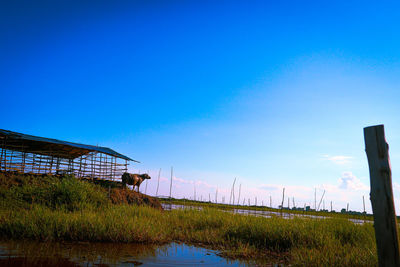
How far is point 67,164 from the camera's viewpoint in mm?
20016

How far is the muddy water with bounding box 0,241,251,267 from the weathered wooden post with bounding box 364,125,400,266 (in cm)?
240

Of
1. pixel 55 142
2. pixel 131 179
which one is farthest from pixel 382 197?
pixel 55 142

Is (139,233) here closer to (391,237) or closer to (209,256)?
(209,256)

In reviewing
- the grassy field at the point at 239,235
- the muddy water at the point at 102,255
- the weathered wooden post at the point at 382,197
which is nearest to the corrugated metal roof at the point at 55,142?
the grassy field at the point at 239,235

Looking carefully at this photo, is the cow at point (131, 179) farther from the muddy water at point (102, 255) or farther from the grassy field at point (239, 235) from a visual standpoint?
the muddy water at point (102, 255)

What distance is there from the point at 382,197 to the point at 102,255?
4.67 metres

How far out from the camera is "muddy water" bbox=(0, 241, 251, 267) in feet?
14.6

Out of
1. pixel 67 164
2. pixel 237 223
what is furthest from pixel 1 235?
pixel 67 164

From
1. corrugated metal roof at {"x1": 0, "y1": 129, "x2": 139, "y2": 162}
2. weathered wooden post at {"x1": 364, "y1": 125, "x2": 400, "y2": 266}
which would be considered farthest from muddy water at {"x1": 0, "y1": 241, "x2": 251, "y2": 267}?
corrugated metal roof at {"x1": 0, "y1": 129, "x2": 139, "y2": 162}

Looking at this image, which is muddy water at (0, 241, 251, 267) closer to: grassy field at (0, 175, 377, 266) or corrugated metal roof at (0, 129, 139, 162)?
grassy field at (0, 175, 377, 266)

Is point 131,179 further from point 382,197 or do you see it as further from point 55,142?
point 382,197

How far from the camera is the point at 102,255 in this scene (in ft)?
16.4

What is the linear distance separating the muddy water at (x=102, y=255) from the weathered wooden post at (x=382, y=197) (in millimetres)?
2396

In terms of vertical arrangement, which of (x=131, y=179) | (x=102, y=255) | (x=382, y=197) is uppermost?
(x=131, y=179)
